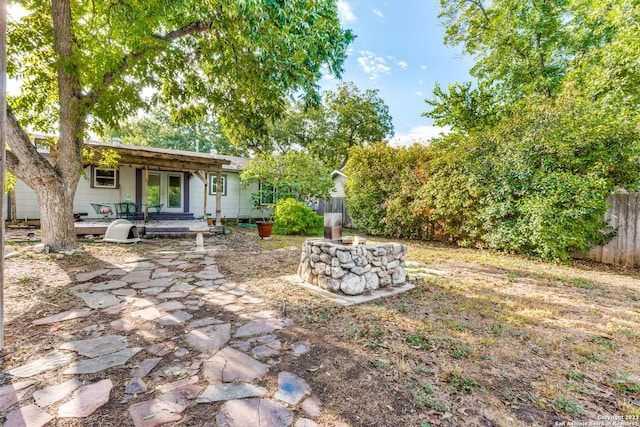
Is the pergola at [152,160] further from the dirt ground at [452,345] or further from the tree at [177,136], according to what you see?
the tree at [177,136]

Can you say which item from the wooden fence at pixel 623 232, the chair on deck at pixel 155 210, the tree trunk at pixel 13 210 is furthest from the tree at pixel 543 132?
the tree trunk at pixel 13 210

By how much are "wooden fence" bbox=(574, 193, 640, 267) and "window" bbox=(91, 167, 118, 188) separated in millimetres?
14771

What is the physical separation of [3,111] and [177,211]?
1047cm

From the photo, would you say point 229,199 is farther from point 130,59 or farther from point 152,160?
point 130,59

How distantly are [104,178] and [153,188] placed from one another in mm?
1657

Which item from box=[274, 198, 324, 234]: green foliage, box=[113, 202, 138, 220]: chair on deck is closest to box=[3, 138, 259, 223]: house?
box=[113, 202, 138, 220]: chair on deck

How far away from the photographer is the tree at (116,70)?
4.53 metres

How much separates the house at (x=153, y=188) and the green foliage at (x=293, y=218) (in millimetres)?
2388

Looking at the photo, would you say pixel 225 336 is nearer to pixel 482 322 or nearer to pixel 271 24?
pixel 482 322

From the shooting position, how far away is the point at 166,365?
2141 mm

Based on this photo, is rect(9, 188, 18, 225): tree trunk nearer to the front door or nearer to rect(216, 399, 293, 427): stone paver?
the front door

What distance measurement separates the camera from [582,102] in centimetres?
661

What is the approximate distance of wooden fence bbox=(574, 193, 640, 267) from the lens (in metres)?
5.89

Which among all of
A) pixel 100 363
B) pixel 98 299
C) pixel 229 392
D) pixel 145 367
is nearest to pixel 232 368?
pixel 229 392
